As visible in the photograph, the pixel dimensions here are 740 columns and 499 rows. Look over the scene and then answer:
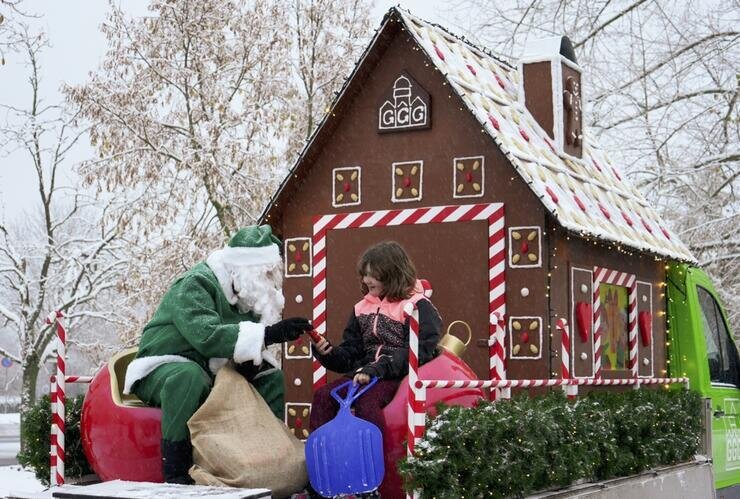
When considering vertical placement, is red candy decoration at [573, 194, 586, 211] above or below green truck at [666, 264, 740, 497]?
above

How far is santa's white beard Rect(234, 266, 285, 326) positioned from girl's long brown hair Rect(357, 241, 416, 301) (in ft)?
1.73

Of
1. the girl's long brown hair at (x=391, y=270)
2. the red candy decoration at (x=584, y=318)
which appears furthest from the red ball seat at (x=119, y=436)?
the red candy decoration at (x=584, y=318)

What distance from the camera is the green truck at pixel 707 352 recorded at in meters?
10.5

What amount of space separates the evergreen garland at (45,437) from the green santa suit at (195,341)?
748mm

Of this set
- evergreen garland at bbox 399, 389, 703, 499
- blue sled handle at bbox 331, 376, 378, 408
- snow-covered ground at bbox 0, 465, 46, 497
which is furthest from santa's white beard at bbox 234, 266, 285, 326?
snow-covered ground at bbox 0, 465, 46, 497

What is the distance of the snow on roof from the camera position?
843 centimetres

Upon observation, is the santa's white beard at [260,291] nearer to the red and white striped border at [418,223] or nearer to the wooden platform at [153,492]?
the wooden platform at [153,492]

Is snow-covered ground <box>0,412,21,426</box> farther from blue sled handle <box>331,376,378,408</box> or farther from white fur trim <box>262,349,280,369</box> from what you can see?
blue sled handle <box>331,376,378,408</box>

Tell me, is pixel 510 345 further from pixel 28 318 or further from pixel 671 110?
pixel 28 318

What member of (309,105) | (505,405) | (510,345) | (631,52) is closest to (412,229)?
(510,345)

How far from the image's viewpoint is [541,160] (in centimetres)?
889

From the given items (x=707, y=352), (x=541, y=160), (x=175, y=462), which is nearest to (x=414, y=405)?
(x=175, y=462)

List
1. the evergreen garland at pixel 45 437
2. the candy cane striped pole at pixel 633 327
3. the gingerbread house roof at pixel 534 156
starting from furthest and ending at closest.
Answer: the candy cane striped pole at pixel 633 327 → the gingerbread house roof at pixel 534 156 → the evergreen garland at pixel 45 437

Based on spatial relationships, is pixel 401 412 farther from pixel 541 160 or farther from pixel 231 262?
pixel 541 160
